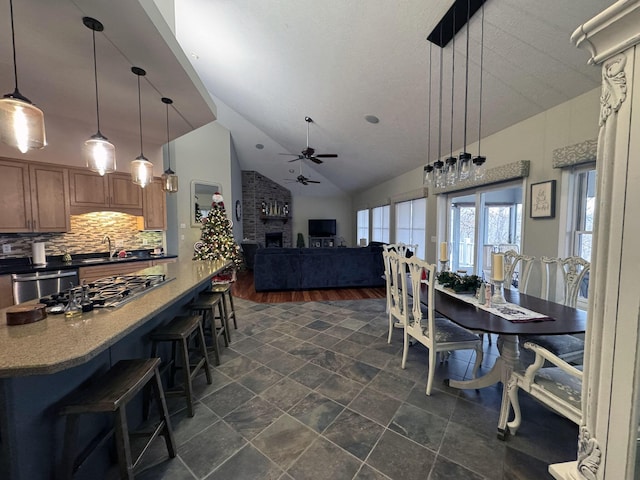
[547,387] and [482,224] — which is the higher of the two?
[482,224]

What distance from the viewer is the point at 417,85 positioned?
3186mm

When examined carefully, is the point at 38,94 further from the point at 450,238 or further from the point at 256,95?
the point at 450,238

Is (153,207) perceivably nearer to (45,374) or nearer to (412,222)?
(45,374)

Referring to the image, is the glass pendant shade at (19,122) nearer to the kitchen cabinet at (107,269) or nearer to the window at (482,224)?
the kitchen cabinet at (107,269)

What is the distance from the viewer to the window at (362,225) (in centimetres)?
882

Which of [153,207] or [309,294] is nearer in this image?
[153,207]

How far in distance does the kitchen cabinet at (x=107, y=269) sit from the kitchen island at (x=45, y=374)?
2630 mm

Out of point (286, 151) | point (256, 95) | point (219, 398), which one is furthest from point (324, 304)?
point (286, 151)

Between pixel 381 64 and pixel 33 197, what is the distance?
15.5 ft

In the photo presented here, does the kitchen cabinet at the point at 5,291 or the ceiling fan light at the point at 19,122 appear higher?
the ceiling fan light at the point at 19,122

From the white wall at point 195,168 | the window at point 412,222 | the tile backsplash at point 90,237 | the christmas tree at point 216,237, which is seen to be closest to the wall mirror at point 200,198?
the white wall at point 195,168

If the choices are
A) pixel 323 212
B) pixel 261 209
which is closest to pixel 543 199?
pixel 261 209

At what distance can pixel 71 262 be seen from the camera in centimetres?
371

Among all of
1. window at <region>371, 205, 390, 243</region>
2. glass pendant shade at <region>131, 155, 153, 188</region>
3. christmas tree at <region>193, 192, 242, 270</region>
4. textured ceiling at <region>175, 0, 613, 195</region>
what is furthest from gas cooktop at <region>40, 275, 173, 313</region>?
window at <region>371, 205, 390, 243</region>
